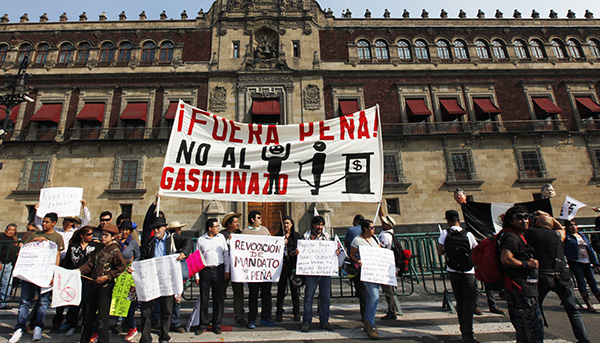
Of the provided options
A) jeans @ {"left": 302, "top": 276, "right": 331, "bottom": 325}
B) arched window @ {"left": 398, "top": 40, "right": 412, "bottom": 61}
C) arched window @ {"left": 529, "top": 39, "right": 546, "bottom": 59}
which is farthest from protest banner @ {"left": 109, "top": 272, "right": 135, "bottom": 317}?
arched window @ {"left": 529, "top": 39, "right": 546, "bottom": 59}

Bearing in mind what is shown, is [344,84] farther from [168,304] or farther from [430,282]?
[168,304]

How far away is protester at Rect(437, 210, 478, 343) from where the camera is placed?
14.9 feet

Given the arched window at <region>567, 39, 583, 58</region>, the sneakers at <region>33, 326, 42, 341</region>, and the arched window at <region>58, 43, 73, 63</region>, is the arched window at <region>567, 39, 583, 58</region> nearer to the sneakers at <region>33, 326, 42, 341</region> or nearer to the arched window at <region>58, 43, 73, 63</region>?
the sneakers at <region>33, 326, 42, 341</region>

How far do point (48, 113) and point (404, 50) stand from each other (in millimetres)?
24714

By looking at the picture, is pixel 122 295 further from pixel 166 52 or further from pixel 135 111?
pixel 166 52

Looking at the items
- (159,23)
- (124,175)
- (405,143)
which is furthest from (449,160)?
(159,23)

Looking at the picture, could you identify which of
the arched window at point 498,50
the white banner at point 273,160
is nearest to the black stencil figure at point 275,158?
the white banner at point 273,160

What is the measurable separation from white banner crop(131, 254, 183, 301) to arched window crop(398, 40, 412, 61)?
2169cm

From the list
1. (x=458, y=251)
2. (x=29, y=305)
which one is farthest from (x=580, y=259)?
(x=29, y=305)

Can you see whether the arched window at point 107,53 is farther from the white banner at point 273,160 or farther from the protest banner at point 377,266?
the protest banner at point 377,266

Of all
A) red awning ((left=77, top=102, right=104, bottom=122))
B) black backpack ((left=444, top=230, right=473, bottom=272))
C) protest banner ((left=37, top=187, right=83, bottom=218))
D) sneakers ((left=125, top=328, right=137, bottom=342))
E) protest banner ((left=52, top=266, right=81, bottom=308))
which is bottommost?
sneakers ((left=125, top=328, right=137, bottom=342))

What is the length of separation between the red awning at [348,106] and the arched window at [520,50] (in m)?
13.2

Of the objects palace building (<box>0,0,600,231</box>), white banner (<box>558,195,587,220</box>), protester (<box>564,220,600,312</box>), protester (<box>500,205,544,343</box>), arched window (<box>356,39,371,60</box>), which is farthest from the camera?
arched window (<box>356,39,371,60</box>)

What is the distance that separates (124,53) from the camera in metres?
21.3
